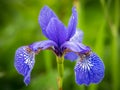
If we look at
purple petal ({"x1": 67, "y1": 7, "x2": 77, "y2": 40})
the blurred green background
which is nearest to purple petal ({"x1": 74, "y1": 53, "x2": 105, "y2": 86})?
purple petal ({"x1": 67, "y1": 7, "x2": 77, "y2": 40})

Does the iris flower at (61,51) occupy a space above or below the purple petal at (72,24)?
below

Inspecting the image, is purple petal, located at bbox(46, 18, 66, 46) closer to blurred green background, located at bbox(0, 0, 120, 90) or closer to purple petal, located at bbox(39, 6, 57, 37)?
purple petal, located at bbox(39, 6, 57, 37)

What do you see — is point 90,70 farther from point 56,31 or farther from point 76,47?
point 56,31

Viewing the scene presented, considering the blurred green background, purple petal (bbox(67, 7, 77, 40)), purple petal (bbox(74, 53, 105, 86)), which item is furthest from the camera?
the blurred green background

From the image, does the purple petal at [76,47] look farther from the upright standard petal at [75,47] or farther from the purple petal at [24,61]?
the purple petal at [24,61]

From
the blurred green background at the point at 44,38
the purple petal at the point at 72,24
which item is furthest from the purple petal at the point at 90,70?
the blurred green background at the point at 44,38

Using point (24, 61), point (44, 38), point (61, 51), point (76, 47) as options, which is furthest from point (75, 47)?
point (44, 38)
